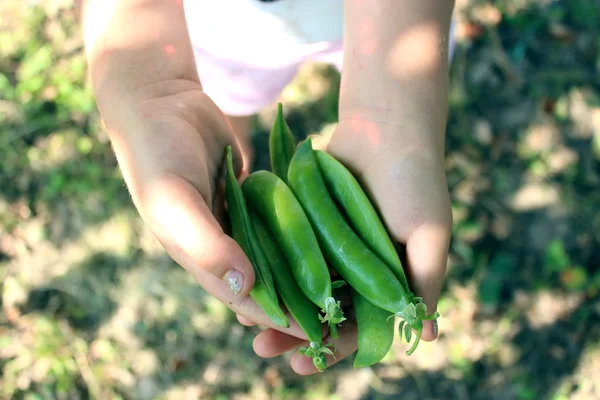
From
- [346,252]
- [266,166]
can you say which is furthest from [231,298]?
[266,166]

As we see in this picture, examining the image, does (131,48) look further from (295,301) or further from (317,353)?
(317,353)

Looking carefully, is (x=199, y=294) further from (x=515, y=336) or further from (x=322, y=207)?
(x=515, y=336)

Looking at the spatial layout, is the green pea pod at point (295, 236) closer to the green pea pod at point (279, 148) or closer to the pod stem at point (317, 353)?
the pod stem at point (317, 353)

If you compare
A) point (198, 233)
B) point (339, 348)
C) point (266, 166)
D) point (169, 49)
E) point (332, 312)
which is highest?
point (169, 49)

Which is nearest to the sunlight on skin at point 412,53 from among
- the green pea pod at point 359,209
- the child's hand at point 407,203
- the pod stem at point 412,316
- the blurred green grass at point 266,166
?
the child's hand at point 407,203

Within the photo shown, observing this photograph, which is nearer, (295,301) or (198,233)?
(198,233)

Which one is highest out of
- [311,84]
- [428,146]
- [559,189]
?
[428,146]

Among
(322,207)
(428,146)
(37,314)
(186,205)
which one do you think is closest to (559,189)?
(428,146)
